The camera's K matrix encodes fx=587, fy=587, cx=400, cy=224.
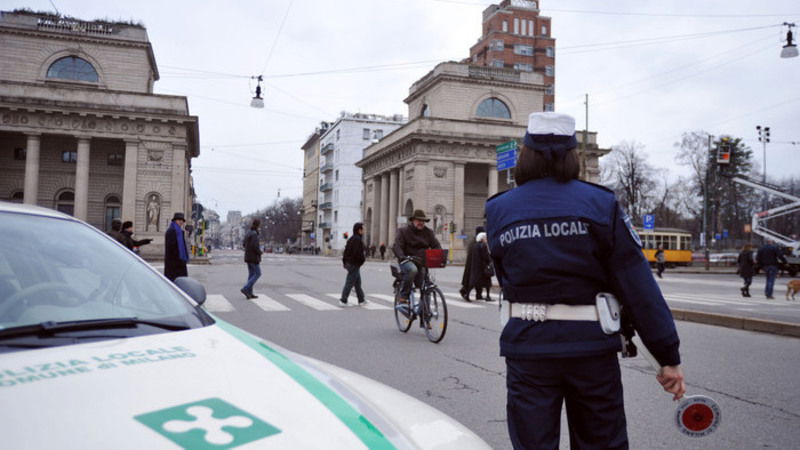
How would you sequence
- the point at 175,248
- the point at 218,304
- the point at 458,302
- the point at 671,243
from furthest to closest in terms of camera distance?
the point at 671,243
the point at 458,302
the point at 218,304
the point at 175,248

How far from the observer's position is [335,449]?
58.7 inches

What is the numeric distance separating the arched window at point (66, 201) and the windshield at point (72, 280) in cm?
4599

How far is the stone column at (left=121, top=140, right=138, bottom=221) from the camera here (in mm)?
39909

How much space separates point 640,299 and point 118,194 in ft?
154

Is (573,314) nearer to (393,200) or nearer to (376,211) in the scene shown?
(393,200)

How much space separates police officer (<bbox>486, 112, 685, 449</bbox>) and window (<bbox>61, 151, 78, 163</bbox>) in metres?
48.6

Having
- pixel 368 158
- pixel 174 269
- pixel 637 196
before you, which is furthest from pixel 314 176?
pixel 174 269

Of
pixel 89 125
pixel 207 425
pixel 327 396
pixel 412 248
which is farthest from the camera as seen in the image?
pixel 89 125

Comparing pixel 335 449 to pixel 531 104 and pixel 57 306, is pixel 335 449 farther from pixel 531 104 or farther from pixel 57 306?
pixel 531 104

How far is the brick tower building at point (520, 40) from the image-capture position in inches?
2899

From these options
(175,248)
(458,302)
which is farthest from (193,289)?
(458,302)

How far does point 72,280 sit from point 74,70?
157 ft

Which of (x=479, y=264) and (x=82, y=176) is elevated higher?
(x=82, y=176)

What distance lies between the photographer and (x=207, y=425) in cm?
148
